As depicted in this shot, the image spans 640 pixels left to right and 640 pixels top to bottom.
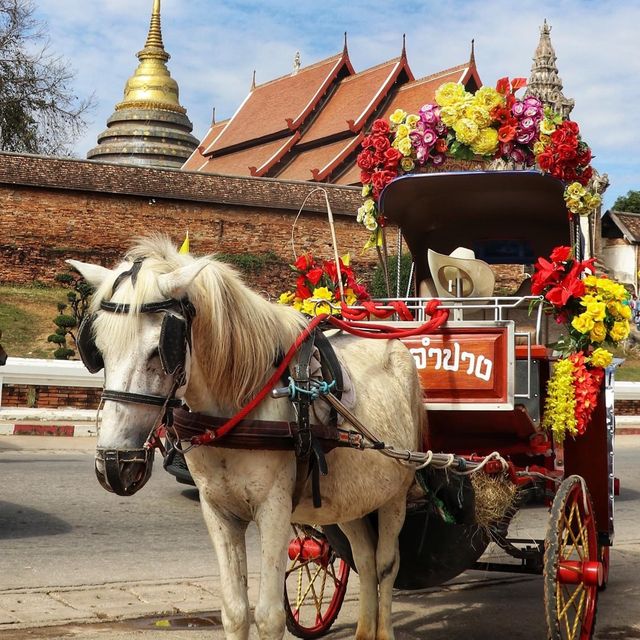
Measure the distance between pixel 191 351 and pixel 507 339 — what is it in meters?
1.83

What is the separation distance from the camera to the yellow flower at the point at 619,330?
5.13m

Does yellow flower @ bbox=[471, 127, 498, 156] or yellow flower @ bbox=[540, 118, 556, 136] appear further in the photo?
yellow flower @ bbox=[471, 127, 498, 156]

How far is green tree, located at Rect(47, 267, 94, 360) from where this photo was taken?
67.1 ft

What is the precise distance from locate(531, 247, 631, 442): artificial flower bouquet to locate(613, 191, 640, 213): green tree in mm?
60537

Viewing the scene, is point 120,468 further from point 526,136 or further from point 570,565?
point 526,136

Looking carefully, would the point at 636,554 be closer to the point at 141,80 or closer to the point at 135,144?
the point at 135,144

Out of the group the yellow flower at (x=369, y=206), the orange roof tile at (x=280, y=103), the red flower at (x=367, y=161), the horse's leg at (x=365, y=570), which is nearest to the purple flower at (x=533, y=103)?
the red flower at (x=367, y=161)

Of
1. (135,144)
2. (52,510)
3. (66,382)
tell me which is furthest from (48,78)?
(52,510)

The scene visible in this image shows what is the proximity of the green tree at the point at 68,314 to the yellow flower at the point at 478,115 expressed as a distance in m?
13.5

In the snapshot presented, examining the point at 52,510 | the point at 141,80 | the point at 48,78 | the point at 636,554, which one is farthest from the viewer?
the point at 141,80

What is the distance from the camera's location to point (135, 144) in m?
39.6

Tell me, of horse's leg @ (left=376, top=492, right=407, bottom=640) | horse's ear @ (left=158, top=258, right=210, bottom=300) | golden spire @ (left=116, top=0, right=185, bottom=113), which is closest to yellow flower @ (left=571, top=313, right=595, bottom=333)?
horse's leg @ (left=376, top=492, right=407, bottom=640)

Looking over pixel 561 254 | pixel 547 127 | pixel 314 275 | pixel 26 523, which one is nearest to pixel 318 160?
pixel 26 523

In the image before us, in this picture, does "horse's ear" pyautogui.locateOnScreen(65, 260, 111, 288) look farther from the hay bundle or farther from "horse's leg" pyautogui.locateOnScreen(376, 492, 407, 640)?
the hay bundle
